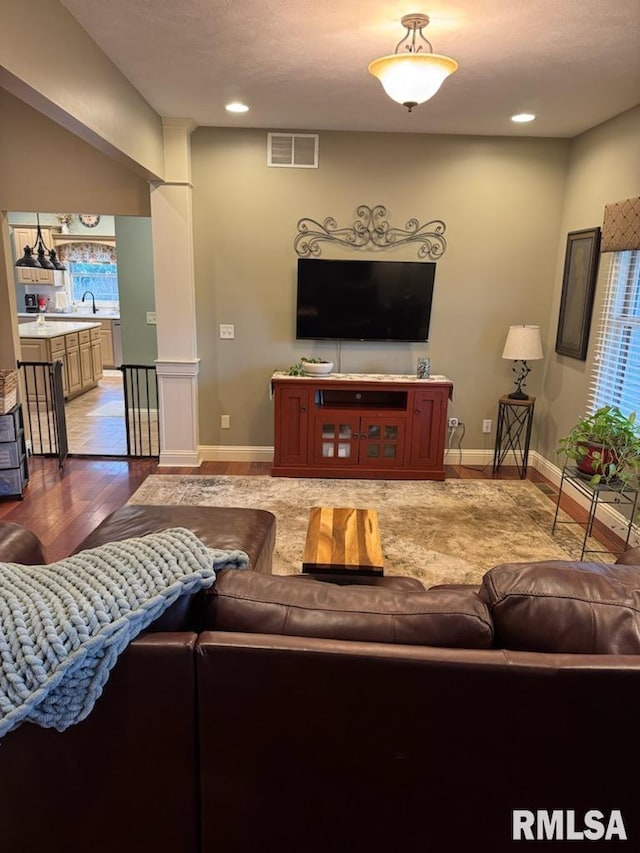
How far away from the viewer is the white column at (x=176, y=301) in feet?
14.4

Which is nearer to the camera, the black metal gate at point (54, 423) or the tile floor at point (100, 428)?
the black metal gate at point (54, 423)

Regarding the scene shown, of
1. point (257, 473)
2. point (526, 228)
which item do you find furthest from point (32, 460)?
point (526, 228)

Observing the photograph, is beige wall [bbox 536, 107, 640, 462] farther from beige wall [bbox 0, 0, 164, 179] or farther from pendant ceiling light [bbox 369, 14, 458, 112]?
beige wall [bbox 0, 0, 164, 179]

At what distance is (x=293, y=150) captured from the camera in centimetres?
453

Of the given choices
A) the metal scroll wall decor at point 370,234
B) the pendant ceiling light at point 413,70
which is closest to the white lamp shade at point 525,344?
the metal scroll wall decor at point 370,234

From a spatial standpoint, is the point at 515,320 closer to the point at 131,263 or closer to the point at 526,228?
the point at 526,228

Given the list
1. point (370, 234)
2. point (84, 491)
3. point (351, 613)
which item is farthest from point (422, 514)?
point (351, 613)

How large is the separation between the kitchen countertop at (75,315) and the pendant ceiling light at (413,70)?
23.8 ft

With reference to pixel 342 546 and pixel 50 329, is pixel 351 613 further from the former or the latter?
pixel 50 329

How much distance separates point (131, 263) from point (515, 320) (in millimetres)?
4022

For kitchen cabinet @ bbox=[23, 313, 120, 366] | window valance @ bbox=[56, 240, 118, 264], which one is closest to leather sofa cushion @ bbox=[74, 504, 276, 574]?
kitchen cabinet @ bbox=[23, 313, 120, 366]

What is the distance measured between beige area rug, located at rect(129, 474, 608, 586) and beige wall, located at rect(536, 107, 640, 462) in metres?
0.69

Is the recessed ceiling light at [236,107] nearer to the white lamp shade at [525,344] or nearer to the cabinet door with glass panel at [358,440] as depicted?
the cabinet door with glass panel at [358,440]

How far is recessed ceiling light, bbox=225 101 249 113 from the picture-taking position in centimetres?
382
